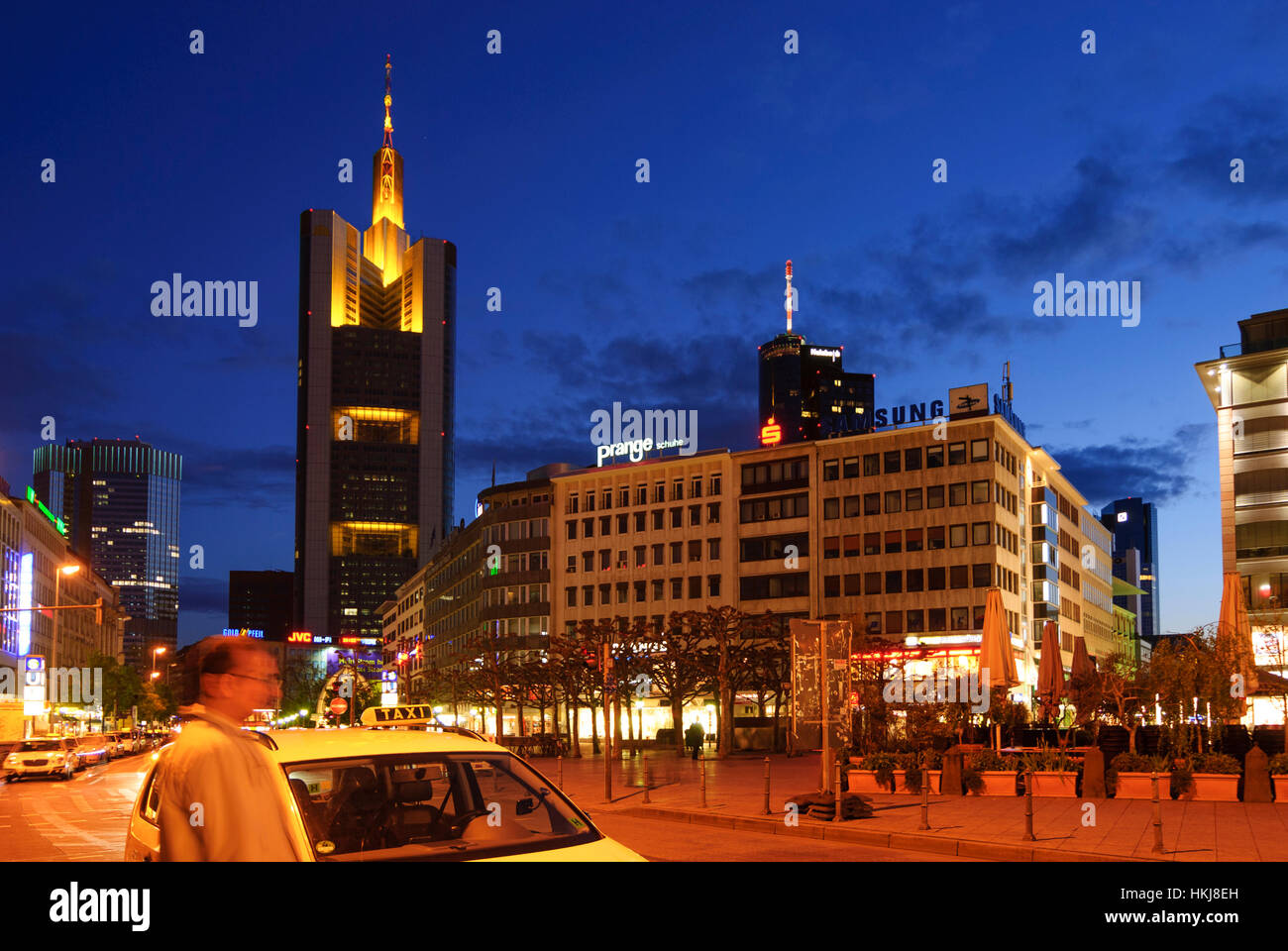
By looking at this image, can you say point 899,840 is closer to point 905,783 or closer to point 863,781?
point 905,783

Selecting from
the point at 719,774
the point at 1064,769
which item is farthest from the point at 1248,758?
the point at 719,774

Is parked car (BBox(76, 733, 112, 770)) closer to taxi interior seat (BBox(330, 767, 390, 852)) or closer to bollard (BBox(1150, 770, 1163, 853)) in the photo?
bollard (BBox(1150, 770, 1163, 853))

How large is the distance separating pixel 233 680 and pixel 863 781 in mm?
23461

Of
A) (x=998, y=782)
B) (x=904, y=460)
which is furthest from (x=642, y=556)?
(x=998, y=782)

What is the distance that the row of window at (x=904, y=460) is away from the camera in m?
76.3

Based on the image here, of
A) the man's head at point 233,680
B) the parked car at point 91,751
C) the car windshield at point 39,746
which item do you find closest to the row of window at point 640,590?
the parked car at point 91,751

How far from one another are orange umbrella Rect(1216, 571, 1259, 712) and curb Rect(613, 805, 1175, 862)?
17774 millimetres

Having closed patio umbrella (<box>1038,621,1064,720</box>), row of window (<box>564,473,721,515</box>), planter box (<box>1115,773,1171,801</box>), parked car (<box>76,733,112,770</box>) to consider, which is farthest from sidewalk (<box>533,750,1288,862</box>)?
row of window (<box>564,473,721,515</box>)

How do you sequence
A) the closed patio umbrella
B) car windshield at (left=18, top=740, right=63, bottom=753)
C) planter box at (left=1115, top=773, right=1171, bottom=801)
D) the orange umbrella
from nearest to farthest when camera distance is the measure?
1. planter box at (left=1115, top=773, right=1171, bottom=801)
2. the orange umbrella
3. the closed patio umbrella
4. car windshield at (left=18, top=740, right=63, bottom=753)

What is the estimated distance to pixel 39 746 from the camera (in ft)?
137

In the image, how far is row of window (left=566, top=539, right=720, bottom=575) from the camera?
88.5m
